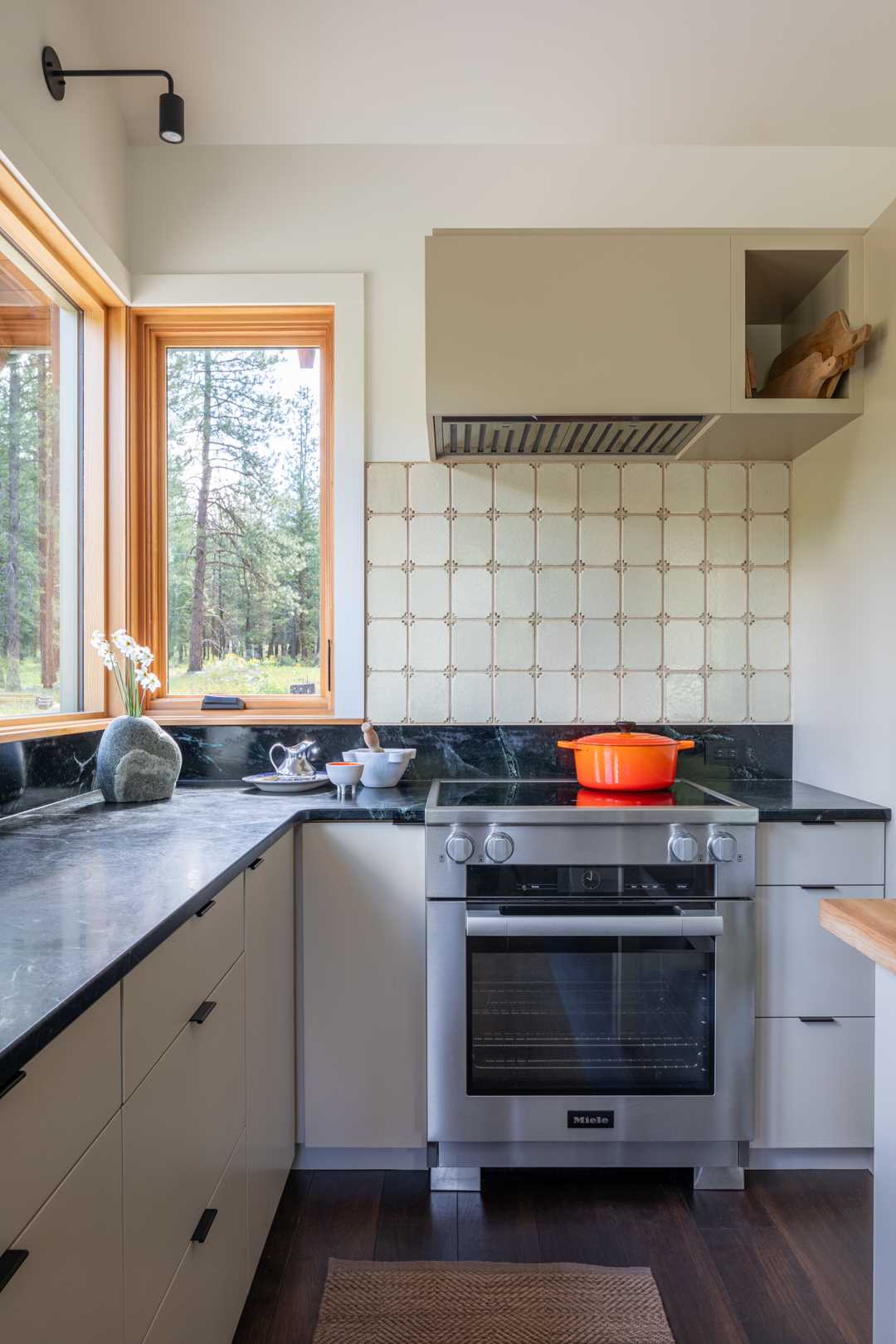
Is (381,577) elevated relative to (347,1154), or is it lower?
elevated

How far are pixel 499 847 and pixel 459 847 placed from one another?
3.6 inches

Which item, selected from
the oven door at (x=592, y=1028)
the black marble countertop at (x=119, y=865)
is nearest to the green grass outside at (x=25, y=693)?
the black marble countertop at (x=119, y=865)

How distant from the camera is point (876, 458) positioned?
204 centimetres

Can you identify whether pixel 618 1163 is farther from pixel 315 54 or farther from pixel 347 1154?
pixel 315 54

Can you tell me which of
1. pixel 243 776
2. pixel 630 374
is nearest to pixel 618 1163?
pixel 243 776

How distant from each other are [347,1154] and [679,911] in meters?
0.99

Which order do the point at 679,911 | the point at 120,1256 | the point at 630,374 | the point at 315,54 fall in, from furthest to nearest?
1. the point at 315,54
2. the point at 630,374
3. the point at 679,911
4. the point at 120,1256

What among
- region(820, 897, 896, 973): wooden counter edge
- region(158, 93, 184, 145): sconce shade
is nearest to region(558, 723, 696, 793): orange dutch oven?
region(820, 897, 896, 973): wooden counter edge

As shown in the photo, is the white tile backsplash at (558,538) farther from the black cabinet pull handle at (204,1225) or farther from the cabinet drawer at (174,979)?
the black cabinet pull handle at (204,1225)

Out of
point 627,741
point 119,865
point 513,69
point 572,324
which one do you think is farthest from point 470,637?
point 513,69

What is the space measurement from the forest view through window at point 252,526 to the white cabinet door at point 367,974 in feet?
Answer: 2.56

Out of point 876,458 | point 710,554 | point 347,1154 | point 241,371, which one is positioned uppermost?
point 241,371

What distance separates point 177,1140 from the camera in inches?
45.1

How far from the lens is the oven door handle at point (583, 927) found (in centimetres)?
190
